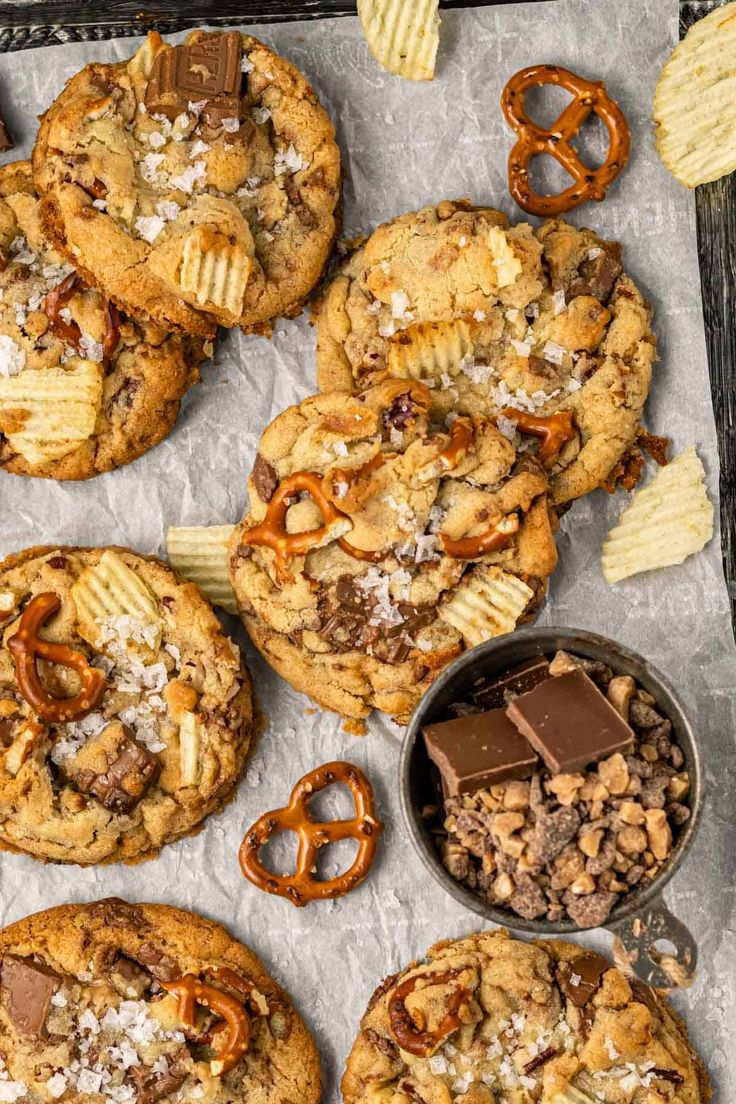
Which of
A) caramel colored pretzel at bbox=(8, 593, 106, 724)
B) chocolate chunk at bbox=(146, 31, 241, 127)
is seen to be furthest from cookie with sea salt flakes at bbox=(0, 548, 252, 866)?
chocolate chunk at bbox=(146, 31, 241, 127)

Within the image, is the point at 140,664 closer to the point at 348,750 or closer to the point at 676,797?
the point at 348,750

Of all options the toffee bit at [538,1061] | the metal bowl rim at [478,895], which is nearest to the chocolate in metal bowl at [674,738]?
the metal bowl rim at [478,895]

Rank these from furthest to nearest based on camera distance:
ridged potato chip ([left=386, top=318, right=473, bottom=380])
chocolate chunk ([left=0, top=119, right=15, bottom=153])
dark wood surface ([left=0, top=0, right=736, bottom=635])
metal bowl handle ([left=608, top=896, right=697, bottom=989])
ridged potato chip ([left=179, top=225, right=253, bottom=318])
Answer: dark wood surface ([left=0, top=0, right=736, bottom=635]) → chocolate chunk ([left=0, top=119, right=15, bottom=153]) → ridged potato chip ([left=386, top=318, right=473, bottom=380]) → ridged potato chip ([left=179, top=225, right=253, bottom=318]) → metal bowl handle ([left=608, top=896, right=697, bottom=989])

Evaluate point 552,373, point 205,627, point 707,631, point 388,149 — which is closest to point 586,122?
point 388,149

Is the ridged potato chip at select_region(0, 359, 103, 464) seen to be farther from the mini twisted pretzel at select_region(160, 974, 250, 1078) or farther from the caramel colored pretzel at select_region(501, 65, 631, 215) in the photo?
the mini twisted pretzel at select_region(160, 974, 250, 1078)

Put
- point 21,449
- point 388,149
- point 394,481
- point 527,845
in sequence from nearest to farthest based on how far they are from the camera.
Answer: point 527,845, point 394,481, point 21,449, point 388,149
